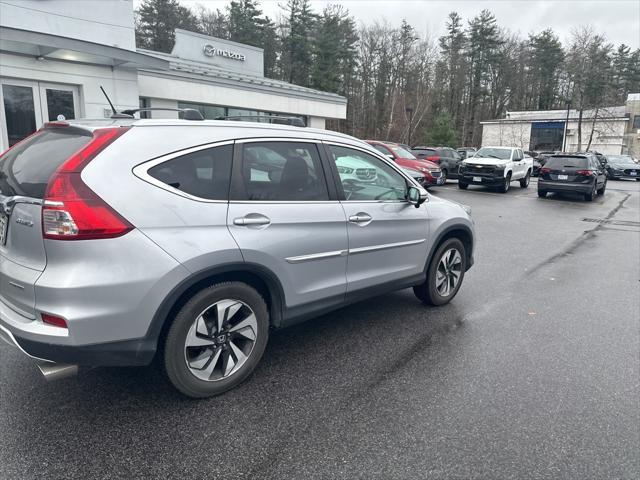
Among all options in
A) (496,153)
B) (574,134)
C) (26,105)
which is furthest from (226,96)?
(574,134)

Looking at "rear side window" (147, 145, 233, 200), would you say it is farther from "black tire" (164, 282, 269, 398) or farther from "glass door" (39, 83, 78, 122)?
"glass door" (39, 83, 78, 122)

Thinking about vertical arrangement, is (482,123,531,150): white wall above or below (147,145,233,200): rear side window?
above

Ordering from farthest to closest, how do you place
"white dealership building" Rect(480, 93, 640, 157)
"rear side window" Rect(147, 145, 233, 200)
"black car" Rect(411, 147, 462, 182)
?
"white dealership building" Rect(480, 93, 640, 157)
"black car" Rect(411, 147, 462, 182)
"rear side window" Rect(147, 145, 233, 200)

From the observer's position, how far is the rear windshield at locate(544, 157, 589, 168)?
52.9 feet

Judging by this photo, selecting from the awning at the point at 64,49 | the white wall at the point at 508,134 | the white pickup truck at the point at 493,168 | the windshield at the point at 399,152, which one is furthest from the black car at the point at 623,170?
the awning at the point at 64,49

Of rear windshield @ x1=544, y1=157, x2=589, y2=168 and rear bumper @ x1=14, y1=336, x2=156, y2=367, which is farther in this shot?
rear windshield @ x1=544, y1=157, x2=589, y2=168

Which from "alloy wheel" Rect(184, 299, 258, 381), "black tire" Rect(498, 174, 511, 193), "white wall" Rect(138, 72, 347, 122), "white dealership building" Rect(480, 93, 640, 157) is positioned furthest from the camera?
"white dealership building" Rect(480, 93, 640, 157)

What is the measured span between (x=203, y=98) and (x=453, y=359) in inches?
613

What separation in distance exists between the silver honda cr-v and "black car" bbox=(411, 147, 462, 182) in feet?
58.0

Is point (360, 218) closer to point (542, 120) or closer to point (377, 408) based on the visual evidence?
point (377, 408)

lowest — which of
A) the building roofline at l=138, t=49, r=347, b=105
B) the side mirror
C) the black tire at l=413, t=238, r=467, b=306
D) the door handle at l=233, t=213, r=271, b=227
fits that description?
the black tire at l=413, t=238, r=467, b=306

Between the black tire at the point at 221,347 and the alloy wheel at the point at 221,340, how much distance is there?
0.02 metres

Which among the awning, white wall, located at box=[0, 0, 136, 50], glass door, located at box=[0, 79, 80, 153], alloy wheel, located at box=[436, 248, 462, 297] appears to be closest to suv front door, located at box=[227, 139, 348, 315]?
alloy wheel, located at box=[436, 248, 462, 297]

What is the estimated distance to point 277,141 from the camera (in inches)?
129
